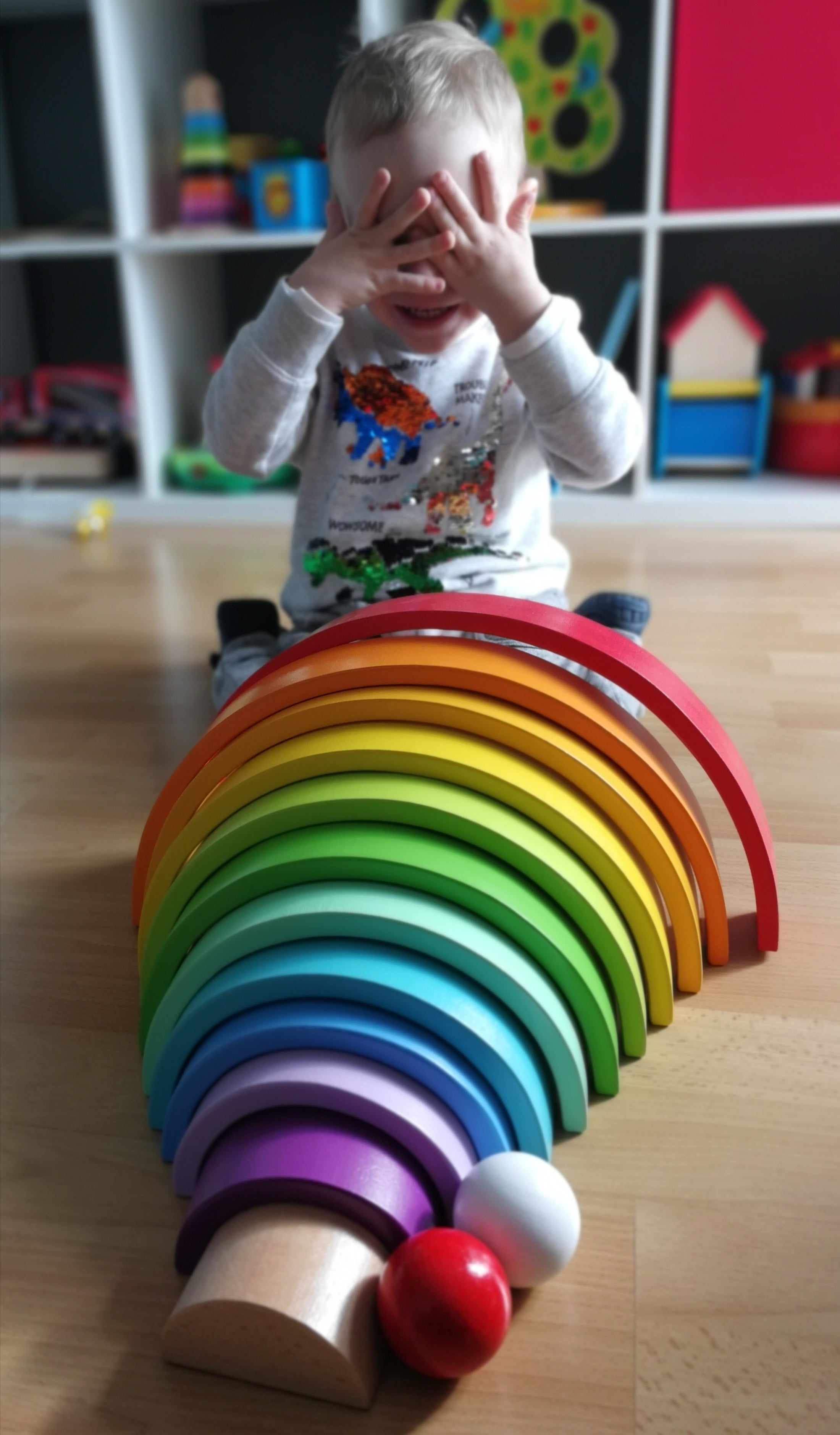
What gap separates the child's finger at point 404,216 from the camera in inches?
31.6

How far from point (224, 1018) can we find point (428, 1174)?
0.40 ft

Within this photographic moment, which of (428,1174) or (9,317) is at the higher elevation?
(9,317)

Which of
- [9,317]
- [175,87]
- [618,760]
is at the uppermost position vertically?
[175,87]

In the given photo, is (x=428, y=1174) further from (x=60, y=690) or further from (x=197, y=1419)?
(x=60, y=690)

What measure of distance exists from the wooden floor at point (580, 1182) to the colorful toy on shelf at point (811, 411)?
0.96 metres

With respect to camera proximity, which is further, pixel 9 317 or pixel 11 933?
pixel 9 317

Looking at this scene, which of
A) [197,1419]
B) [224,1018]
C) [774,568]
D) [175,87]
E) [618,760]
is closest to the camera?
[197,1419]

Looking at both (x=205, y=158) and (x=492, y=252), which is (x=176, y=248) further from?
(x=492, y=252)

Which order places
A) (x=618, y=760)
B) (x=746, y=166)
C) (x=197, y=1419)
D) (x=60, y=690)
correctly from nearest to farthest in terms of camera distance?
(x=197, y=1419) < (x=618, y=760) < (x=60, y=690) < (x=746, y=166)

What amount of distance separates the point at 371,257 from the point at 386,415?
0.59ft

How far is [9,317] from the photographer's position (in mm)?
2211

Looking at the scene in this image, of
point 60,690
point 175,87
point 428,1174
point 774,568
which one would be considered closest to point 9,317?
point 175,87

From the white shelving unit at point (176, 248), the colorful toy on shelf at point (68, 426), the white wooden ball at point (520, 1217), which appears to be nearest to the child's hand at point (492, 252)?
the white wooden ball at point (520, 1217)

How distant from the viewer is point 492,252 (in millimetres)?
828
